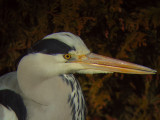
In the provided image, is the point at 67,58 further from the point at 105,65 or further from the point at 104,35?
the point at 104,35

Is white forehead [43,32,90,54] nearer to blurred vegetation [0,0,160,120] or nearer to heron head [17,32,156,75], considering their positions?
heron head [17,32,156,75]

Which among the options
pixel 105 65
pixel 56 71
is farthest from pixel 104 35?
pixel 56 71

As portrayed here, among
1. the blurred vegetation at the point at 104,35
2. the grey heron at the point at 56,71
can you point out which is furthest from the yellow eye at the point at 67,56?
the blurred vegetation at the point at 104,35

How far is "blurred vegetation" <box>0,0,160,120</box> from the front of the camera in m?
1.41

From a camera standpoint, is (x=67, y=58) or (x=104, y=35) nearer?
(x=67, y=58)

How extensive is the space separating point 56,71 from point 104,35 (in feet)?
2.25

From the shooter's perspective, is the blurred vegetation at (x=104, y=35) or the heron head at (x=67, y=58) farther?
the blurred vegetation at (x=104, y=35)

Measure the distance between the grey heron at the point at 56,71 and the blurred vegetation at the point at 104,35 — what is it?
45 centimetres

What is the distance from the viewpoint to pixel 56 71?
0.94 metres

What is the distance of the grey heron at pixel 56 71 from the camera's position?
0.91m

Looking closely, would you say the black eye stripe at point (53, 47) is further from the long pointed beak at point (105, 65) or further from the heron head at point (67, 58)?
the long pointed beak at point (105, 65)

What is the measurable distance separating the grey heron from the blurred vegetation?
0.45 meters

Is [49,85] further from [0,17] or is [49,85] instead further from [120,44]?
[0,17]

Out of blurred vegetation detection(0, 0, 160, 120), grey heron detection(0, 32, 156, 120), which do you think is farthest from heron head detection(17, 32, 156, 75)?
blurred vegetation detection(0, 0, 160, 120)
